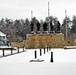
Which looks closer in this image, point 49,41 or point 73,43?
point 49,41

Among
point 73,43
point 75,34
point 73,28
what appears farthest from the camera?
point 73,28

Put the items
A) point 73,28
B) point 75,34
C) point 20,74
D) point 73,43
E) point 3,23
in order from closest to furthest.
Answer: point 20,74 → point 73,43 → point 75,34 → point 73,28 → point 3,23

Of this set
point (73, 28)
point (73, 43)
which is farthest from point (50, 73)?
point (73, 28)

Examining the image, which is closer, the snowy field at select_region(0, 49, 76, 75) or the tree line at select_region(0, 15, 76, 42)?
the snowy field at select_region(0, 49, 76, 75)

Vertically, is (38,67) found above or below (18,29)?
below

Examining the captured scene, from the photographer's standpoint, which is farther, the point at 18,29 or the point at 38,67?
the point at 18,29

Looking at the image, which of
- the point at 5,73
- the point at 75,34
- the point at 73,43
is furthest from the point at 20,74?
the point at 75,34

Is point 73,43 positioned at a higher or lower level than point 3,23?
lower

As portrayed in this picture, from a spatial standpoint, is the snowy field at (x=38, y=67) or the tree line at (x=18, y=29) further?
the tree line at (x=18, y=29)

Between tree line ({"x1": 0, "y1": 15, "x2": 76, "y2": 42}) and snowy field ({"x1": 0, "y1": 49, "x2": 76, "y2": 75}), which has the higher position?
tree line ({"x1": 0, "y1": 15, "x2": 76, "y2": 42})

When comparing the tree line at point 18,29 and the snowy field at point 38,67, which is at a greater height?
the tree line at point 18,29

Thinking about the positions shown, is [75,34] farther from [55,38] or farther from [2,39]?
[55,38]

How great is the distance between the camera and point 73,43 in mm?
44906

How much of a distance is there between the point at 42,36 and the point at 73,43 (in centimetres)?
611
